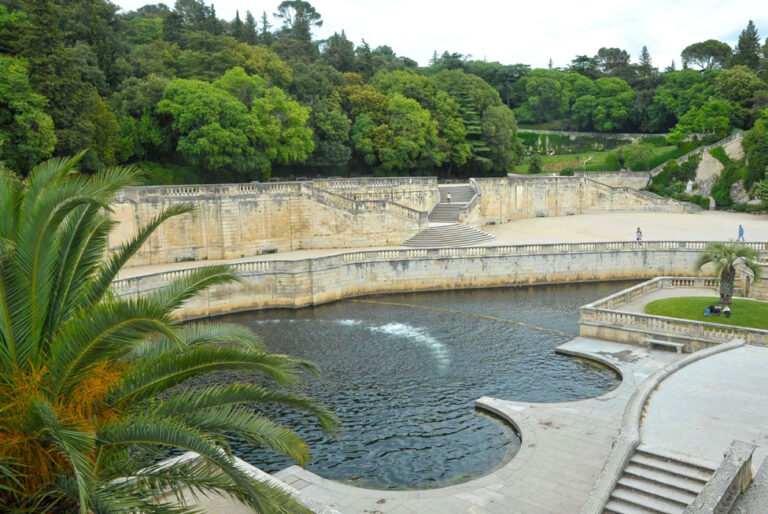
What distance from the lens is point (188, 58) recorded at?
56438 millimetres

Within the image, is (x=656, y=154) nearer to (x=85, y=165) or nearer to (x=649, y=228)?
(x=649, y=228)

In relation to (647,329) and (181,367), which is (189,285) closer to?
(181,367)

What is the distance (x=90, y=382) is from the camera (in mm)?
8977

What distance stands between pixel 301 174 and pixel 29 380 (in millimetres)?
52150

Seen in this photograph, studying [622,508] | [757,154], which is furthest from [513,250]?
[757,154]

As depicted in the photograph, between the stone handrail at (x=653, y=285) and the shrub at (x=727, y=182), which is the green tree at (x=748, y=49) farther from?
the stone handrail at (x=653, y=285)

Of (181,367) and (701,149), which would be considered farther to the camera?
(701,149)

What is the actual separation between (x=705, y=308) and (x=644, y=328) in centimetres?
334

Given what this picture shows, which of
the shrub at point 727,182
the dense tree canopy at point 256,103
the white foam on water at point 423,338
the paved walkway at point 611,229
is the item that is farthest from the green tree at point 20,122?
the shrub at point 727,182

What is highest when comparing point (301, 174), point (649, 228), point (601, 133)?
point (601, 133)

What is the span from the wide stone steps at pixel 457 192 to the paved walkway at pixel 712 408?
117ft

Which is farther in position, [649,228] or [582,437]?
[649,228]

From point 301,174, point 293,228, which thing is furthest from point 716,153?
point 293,228

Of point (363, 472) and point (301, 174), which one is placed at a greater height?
point (301, 174)
